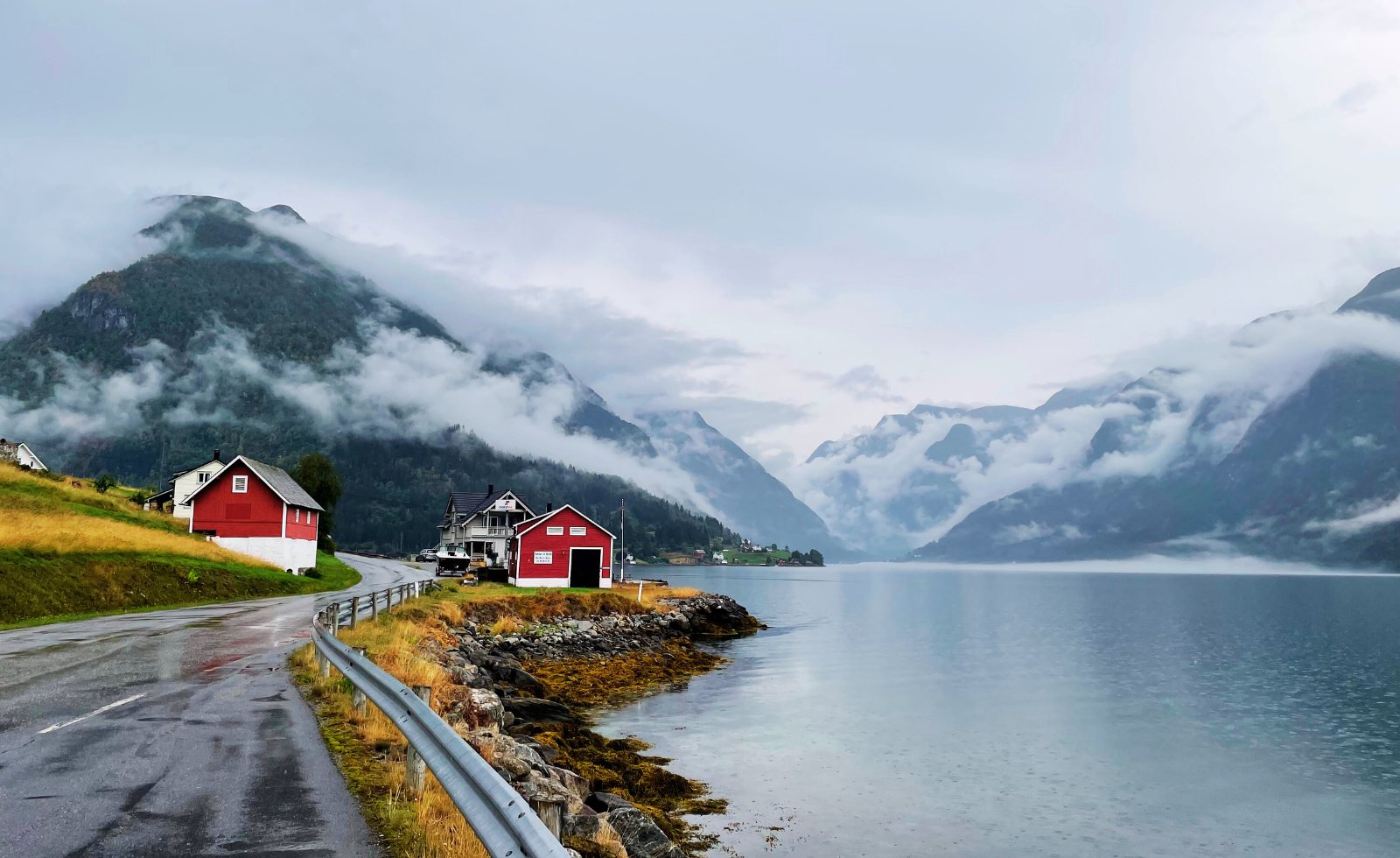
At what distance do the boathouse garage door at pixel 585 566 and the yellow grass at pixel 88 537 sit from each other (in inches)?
1122

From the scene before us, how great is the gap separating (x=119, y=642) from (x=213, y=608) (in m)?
18.5

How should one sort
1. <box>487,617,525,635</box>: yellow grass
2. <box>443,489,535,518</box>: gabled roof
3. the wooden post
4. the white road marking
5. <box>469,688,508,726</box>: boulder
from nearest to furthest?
the white road marking → the wooden post → <box>469,688,508,726</box>: boulder → <box>487,617,525,635</box>: yellow grass → <box>443,489,535,518</box>: gabled roof

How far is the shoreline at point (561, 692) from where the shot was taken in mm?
15406

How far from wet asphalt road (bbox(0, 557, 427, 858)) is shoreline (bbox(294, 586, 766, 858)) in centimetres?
72

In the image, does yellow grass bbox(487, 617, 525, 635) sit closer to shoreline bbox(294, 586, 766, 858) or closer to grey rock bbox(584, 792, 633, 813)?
shoreline bbox(294, 586, 766, 858)

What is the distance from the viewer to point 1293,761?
3812 cm

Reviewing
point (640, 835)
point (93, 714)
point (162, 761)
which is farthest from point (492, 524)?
point (162, 761)

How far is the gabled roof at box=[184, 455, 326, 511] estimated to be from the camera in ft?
244

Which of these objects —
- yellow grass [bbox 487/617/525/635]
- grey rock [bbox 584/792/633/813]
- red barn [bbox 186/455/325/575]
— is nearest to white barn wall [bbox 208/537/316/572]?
red barn [bbox 186/455/325/575]

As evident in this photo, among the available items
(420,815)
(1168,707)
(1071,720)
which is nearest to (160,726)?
(420,815)

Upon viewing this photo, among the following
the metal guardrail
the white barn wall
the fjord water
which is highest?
the white barn wall

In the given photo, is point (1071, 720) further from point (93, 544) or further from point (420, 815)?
point (93, 544)

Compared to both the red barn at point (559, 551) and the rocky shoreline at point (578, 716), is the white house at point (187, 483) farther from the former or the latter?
the rocky shoreline at point (578, 716)

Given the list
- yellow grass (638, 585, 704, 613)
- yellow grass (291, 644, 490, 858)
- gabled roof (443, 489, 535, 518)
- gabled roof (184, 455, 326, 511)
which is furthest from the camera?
gabled roof (443, 489, 535, 518)
